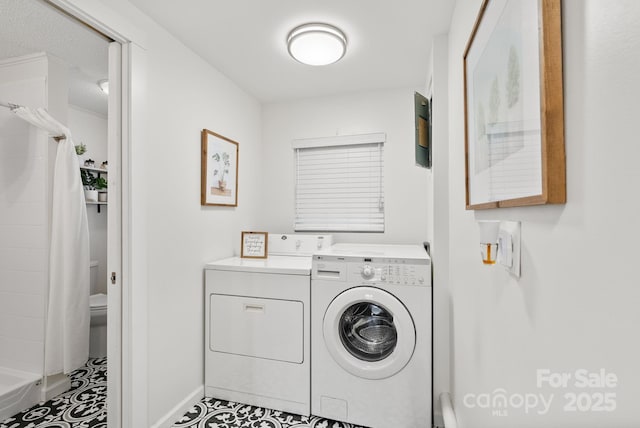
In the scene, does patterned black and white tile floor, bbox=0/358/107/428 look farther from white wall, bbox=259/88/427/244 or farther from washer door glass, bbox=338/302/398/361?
white wall, bbox=259/88/427/244

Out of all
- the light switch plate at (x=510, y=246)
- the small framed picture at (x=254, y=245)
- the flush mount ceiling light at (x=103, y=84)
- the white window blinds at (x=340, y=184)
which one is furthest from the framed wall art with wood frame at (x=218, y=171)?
the light switch plate at (x=510, y=246)

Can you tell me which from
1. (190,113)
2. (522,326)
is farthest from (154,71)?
(522,326)

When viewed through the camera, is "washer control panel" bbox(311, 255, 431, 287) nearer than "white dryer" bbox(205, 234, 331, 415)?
Yes

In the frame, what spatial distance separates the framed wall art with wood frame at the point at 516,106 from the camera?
60 cm

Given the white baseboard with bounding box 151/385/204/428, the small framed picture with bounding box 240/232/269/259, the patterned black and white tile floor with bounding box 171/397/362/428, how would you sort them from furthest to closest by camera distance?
the small framed picture with bounding box 240/232/269/259 < the patterned black and white tile floor with bounding box 171/397/362/428 < the white baseboard with bounding box 151/385/204/428

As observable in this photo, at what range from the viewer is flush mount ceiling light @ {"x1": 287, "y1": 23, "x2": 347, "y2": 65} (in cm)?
187

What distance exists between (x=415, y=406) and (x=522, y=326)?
1.37 metres

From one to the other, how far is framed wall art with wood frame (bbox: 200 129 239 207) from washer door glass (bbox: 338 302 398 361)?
127 centimetres

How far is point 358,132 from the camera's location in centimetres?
286

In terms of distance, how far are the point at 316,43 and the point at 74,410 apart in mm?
2827

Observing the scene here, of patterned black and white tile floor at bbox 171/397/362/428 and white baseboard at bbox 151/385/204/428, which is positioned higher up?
white baseboard at bbox 151/385/204/428

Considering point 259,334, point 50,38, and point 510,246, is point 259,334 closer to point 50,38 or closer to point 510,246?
point 510,246

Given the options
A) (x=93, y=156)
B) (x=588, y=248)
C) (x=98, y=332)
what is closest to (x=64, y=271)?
(x=98, y=332)

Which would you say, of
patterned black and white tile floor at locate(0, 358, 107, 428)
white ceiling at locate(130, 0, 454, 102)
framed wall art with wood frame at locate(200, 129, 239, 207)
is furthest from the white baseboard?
white ceiling at locate(130, 0, 454, 102)
